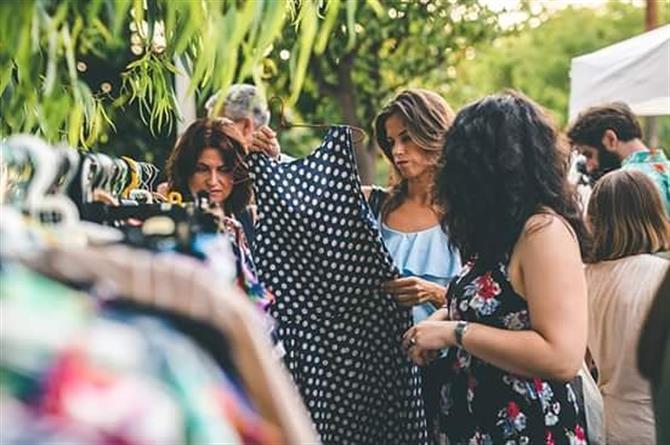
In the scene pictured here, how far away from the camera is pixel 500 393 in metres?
2.31

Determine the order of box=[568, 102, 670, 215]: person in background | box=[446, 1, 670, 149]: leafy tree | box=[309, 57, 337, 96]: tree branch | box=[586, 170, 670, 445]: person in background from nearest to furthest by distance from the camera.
Result: 1. box=[586, 170, 670, 445]: person in background
2. box=[568, 102, 670, 215]: person in background
3. box=[309, 57, 337, 96]: tree branch
4. box=[446, 1, 670, 149]: leafy tree

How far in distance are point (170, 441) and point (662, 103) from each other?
5.12 meters

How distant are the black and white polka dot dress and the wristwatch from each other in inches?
16.9

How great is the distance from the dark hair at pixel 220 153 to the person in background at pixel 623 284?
3.36 feet

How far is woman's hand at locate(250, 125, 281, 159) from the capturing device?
296cm

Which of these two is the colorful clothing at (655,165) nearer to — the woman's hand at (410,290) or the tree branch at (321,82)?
the woman's hand at (410,290)

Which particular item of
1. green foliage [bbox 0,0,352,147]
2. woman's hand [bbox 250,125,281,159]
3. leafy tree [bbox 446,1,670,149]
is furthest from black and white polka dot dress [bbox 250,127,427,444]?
leafy tree [bbox 446,1,670,149]

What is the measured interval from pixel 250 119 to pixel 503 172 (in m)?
1.26

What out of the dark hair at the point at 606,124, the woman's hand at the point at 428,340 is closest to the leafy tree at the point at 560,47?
the dark hair at the point at 606,124

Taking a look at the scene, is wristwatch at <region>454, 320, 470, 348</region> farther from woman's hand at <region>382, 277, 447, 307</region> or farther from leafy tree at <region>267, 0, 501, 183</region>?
leafy tree at <region>267, 0, 501, 183</region>

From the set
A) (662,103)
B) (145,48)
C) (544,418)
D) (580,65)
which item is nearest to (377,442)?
(544,418)

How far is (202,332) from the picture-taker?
3.80 ft

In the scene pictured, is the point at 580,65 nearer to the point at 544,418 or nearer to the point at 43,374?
the point at 544,418

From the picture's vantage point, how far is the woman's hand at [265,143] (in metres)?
2.96
